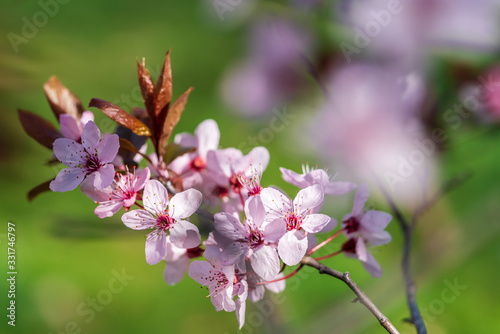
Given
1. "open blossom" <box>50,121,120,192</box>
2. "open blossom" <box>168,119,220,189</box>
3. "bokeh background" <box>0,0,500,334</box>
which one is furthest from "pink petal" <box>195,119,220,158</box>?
"bokeh background" <box>0,0,500,334</box>

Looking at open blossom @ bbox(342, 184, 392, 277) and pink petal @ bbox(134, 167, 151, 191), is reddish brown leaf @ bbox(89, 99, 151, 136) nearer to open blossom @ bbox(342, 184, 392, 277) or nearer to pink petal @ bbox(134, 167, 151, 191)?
pink petal @ bbox(134, 167, 151, 191)

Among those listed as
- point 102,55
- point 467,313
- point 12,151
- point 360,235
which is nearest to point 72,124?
point 360,235

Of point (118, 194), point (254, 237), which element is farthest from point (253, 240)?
point (118, 194)

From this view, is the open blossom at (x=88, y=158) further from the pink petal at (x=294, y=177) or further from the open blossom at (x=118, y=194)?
the pink petal at (x=294, y=177)

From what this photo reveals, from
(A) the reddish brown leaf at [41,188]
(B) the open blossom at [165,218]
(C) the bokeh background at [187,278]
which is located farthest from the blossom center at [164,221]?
(C) the bokeh background at [187,278]

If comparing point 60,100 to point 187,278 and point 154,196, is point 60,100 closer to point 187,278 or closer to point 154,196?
point 154,196
